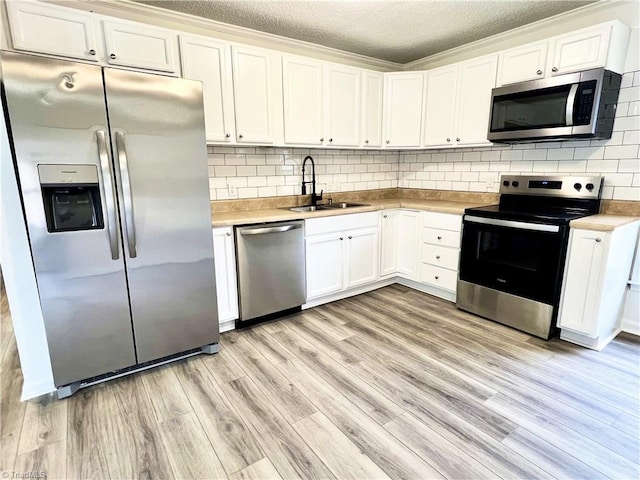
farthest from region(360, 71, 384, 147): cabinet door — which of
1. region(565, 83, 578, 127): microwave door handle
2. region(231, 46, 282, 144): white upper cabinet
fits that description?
region(565, 83, 578, 127): microwave door handle

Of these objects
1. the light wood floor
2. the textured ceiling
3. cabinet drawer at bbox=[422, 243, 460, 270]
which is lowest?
the light wood floor

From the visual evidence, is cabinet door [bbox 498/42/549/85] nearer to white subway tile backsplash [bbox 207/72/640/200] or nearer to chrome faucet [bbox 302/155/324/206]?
white subway tile backsplash [bbox 207/72/640/200]

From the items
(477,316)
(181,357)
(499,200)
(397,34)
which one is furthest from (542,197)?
(181,357)

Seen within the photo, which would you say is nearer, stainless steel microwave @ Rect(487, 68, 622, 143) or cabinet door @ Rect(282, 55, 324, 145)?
stainless steel microwave @ Rect(487, 68, 622, 143)

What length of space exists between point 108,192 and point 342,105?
7.60 feet

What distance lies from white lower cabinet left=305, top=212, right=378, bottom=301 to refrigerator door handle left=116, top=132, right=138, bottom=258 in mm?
1402

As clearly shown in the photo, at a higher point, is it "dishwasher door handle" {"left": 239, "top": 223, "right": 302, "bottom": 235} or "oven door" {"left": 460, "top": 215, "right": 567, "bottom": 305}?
"dishwasher door handle" {"left": 239, "top": 223, "right": 302, "bottom": 235}

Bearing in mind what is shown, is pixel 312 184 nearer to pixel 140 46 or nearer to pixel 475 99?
pixel 475 99

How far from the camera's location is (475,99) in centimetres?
321

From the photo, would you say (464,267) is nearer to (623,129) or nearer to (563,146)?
(563,146)

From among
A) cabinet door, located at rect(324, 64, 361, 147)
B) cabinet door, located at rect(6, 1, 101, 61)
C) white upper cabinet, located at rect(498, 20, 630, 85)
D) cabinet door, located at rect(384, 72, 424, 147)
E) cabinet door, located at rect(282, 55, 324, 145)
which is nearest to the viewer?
cabinet door, located at rect(6, 1, 101, 61)

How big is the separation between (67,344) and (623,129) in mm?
4099

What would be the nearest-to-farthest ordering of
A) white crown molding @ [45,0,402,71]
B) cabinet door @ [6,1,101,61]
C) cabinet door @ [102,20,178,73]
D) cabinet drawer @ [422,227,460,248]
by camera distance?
cabinet door @ [6,1,101,61] < cabinet door @ [102,20,178,73] < white crown molding @ [45,0,402,71] < cabinet drawer @ [422,227,460,248]

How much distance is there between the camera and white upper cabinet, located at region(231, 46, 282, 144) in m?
2.79
